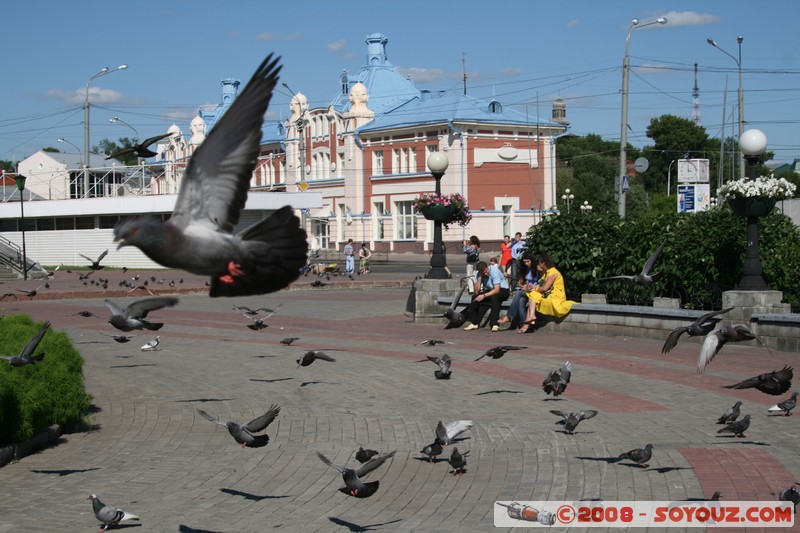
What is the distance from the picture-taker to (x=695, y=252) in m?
17.1

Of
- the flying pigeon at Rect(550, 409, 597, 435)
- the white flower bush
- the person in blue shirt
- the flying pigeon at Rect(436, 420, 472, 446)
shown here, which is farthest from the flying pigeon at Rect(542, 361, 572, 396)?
the person in blue shirt

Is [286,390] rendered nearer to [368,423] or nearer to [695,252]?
[368,423]

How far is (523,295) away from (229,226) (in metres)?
15.9

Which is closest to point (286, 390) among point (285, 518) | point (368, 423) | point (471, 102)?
point (368, 423)

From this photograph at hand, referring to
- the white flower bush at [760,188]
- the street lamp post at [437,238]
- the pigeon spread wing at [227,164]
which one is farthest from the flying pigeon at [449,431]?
the street lamp post at [437,238]

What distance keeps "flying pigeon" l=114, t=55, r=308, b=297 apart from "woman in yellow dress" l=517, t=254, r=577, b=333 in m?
14.8

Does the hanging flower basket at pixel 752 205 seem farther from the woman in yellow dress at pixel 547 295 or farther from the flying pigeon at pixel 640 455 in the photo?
the flying pigeon at pixel 640 455

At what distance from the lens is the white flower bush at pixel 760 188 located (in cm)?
1530

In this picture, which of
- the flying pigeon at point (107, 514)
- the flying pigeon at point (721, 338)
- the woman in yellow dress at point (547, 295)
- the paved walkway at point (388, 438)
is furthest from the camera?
the woman in yellow dress at point (547, 295)

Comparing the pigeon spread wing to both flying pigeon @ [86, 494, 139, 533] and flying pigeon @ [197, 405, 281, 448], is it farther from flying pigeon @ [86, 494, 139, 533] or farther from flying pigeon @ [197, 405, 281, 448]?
flying pigeon @ [197, 405, 281, 448]

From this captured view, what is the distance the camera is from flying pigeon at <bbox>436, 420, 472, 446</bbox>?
28.9ft

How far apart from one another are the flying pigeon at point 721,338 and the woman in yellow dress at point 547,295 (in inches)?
394

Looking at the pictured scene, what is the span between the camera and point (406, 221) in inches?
2472

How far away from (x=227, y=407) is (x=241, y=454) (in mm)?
2195
